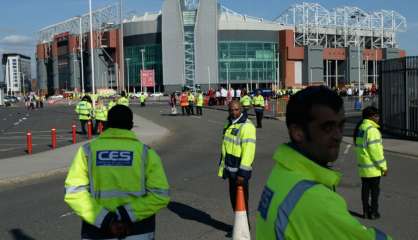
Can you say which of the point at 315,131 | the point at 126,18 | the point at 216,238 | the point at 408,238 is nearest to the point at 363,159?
the point at 408,238

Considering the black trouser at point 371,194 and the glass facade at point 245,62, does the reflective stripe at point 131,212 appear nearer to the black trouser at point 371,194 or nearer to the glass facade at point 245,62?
the black trouser at point 371,194

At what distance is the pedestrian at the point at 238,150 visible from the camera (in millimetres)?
7234

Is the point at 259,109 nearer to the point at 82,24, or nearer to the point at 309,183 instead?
the point at 309,183

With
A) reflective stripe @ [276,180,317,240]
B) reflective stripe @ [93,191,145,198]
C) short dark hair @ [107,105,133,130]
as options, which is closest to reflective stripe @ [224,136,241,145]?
short dark hair @ [107,105,133,130]

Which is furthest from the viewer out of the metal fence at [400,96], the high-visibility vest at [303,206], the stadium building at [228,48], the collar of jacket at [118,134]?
the stadium building at [228,48]

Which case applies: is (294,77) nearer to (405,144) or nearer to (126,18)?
(126,18)

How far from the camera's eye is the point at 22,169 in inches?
546

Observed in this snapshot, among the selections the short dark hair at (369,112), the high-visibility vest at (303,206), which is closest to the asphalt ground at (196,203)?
the short dark hair at (369,112)

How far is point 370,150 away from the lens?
8.16 metres

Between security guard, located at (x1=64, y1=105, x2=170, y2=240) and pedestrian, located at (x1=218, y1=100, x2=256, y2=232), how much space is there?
3121mm

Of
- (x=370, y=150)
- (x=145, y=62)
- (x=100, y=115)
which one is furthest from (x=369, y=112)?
(x=145, y=62)

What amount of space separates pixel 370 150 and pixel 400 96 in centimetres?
1362

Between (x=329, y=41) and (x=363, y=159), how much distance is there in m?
→ 125

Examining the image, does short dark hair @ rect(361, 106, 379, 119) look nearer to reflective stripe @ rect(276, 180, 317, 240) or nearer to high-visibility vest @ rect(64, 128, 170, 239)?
high-visibility vest @ rect(64, 128, 170, 239)
